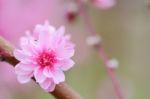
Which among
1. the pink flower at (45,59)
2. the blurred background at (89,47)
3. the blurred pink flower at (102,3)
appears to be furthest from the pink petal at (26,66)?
the blurred pink flower at (102,3)

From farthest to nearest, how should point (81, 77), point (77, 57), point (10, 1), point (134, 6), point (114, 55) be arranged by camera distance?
point (134, 6)
point (114, 55)
point (81, 77)
point (77, 57)
point (10, 1)

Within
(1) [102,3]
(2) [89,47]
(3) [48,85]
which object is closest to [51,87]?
(3) [48,85]

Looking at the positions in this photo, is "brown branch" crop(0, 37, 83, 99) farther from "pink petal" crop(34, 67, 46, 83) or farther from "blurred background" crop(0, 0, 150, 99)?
"blurred background" crop(0, 0, 150, 99)

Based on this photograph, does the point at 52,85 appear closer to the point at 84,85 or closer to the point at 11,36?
the point at 11,36

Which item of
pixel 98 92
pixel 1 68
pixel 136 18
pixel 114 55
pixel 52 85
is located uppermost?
pixel 136 18

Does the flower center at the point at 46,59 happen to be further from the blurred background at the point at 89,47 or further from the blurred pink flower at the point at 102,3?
the blurred pink flower at the point at 102,3

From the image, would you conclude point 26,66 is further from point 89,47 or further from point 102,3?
point 89,47

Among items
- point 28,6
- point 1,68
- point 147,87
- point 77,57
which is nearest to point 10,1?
point 28,6
